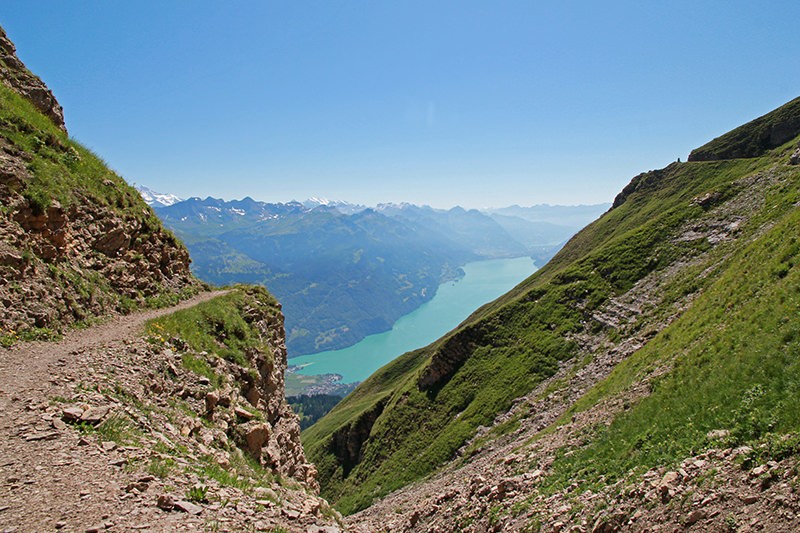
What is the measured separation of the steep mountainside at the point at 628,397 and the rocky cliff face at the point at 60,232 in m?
20.5

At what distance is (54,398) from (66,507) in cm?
472

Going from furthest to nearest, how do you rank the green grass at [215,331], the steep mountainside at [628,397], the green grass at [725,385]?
the green grass at [215,331]
the green grass at [725,385]
the steep mountainside at [628,397]

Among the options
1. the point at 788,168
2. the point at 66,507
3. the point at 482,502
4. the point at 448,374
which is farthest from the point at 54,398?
the point at 788,168

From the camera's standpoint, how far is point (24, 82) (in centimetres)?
2691

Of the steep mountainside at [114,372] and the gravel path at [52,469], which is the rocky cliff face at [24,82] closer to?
the steep mountainside at [114,372]

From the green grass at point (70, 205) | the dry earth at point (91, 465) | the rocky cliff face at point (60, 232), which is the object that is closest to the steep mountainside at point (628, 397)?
the dry earth at point (91, 465)

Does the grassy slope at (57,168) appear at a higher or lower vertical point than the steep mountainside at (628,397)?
higher

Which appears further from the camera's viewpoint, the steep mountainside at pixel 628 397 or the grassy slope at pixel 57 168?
the grassy slope at pixel 57 168

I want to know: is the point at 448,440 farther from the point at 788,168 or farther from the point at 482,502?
the point at 788,168

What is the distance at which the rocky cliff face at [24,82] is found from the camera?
85.6ft

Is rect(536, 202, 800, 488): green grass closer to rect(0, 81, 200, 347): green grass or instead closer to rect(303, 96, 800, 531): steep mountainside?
rect(303, 96, 800, 531): steep mountainside

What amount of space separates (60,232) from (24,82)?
17294 mm

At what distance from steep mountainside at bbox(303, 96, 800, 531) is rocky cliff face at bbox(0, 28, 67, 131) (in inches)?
1463

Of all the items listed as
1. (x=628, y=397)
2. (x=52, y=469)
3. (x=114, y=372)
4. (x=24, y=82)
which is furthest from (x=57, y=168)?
(x=628, y=397)
